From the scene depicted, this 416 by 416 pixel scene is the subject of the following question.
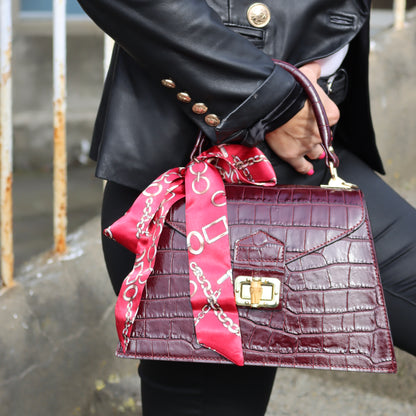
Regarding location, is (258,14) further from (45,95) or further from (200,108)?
(45,95)

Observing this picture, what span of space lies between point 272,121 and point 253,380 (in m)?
0.47

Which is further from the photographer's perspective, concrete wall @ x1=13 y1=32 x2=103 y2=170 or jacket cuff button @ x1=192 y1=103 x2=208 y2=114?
concrete wall @ x1=13 y1=32 x2=103 y2=170

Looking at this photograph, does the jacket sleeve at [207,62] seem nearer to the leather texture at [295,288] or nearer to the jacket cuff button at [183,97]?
the jacket cuff button at [183,97]

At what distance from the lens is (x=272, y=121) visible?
967mm

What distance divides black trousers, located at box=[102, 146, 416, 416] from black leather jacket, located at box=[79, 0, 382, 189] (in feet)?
0.32

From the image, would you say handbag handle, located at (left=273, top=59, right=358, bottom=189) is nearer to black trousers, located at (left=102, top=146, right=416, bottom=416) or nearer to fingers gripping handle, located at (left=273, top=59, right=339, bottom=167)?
fingers gripping handle, located at (left=273, top=59, right=339, bottom=167)

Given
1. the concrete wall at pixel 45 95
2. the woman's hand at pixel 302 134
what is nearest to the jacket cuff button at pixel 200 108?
the woman's hand at pixel 302 134

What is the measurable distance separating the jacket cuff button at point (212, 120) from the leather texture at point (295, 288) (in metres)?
0.12

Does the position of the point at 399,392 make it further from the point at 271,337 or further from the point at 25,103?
the point at 25,103

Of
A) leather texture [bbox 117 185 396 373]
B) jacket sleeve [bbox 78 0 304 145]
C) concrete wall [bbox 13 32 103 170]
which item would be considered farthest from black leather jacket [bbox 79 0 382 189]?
concrete wall [bbox 13 32 103 170]

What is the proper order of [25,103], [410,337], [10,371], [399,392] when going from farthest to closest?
[25,103]
[399,392]
[10,371]
[410,337]

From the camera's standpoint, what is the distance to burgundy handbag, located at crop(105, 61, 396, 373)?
0.93 metres

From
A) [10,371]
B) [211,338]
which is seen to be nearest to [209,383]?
[211,338]

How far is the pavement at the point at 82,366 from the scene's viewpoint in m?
1.69
